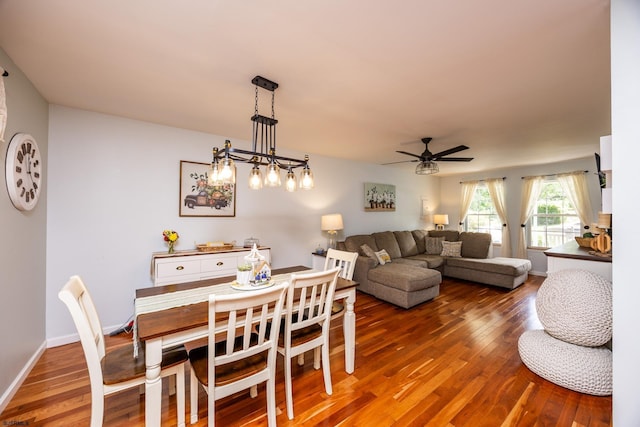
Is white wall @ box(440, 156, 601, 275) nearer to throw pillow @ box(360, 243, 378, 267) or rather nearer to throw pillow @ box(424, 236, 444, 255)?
throw pillow @ box(424, 236, 444, 255)

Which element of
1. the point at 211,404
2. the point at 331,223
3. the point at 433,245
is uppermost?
the point at 331,223

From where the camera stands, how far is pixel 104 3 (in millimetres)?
1337

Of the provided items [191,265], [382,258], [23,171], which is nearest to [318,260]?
[382,258]

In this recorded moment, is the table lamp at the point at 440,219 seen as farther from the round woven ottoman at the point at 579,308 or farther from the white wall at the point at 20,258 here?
the white wall at the point at 20,258

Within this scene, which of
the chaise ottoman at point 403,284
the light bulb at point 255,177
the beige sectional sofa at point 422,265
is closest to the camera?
the light bulb at point 255,177

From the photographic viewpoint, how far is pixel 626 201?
3.99ft

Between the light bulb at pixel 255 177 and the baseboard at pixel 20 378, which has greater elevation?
the light bulb at pixel 255 177

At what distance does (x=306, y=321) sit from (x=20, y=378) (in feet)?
7.56

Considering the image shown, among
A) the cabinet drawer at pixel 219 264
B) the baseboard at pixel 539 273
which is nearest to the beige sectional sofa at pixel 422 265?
the baseboard at pixel 539 273

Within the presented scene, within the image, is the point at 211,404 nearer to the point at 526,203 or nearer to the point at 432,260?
the point at 432,260

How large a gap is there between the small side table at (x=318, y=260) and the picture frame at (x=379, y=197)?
1650 mm

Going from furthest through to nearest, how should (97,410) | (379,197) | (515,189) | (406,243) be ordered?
(515,189), (379,197), (406,243), (97,410)

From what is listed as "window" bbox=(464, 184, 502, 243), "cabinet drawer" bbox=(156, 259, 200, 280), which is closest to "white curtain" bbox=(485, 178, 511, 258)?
"window" bbox=(464, 184, 502, 243)

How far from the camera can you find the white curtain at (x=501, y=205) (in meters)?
5.89
